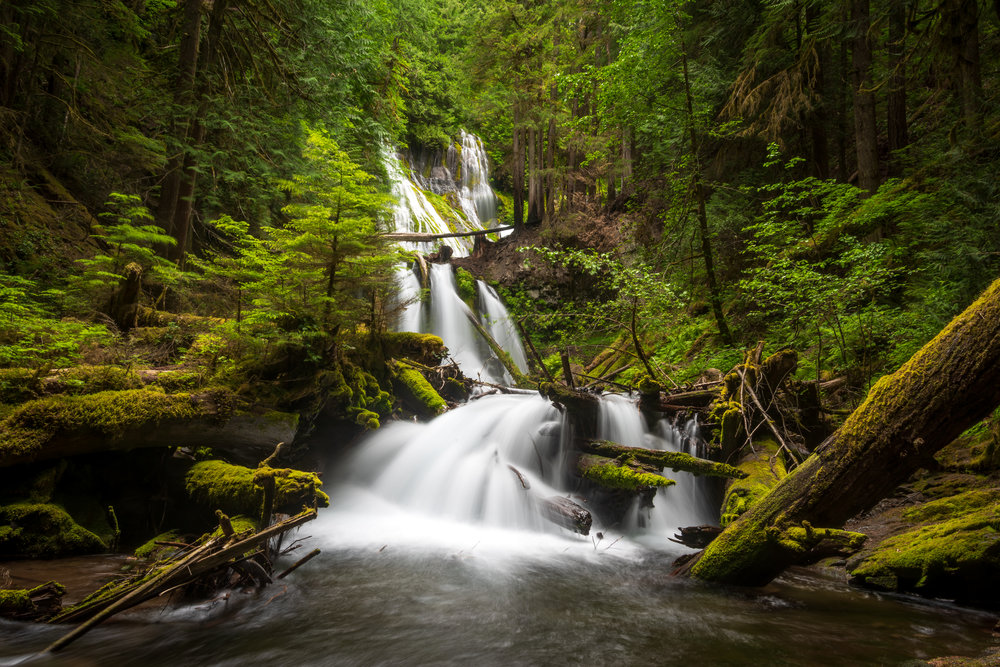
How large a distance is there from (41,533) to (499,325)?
13.1m

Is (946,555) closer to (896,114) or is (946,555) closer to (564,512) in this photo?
(564,512)

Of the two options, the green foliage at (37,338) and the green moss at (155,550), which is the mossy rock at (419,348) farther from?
the green moss at (155,550)

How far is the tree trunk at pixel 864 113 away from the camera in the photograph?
26.1ft

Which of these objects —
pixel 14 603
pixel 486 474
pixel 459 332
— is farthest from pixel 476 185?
pixel 14 603

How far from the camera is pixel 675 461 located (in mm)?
5242

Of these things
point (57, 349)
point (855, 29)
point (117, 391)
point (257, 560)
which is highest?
point (855, 29)

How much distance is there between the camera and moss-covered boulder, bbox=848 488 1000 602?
11.1 ft

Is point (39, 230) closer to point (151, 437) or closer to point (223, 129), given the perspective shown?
point (223, 129)

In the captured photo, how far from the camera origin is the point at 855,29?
26.1ft

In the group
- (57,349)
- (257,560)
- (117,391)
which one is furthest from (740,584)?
(57,349)

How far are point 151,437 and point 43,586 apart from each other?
5.15 feet

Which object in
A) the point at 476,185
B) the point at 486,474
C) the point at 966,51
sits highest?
the point at 476,185

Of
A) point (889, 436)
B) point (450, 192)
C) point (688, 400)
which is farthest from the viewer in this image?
point (450, 192)

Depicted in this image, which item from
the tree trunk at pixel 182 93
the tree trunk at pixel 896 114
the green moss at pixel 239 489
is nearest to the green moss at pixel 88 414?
the green moss at pixel 239 489
